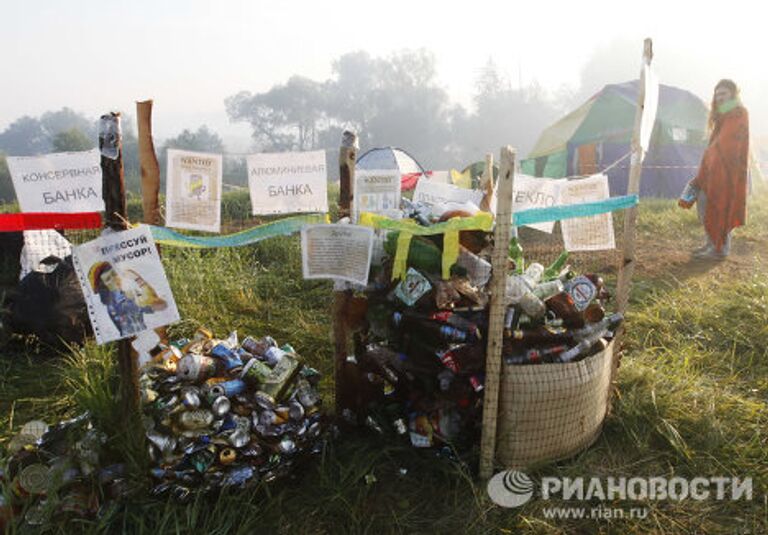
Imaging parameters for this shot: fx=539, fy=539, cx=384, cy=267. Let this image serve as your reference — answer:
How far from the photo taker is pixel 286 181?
10.5ft

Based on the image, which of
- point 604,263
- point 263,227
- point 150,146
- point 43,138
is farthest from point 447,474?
point 43,138

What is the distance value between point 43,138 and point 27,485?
3631 inches

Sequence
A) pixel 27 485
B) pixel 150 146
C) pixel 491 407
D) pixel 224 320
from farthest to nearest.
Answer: pixel 224 320
pixel 150 146
pixel 491 407
pixel 27 485

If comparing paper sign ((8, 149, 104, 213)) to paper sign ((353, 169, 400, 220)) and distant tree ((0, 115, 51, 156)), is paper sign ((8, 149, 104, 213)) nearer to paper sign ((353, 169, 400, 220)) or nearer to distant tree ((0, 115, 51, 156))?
paper sign ((353, 169, 400, 220))

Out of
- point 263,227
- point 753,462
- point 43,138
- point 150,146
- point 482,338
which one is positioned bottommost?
point 753,462

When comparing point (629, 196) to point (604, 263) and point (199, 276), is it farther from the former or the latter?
point (604, 263)

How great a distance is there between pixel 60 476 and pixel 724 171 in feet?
23.5

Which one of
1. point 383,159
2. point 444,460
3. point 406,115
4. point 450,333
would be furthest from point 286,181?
point 406,115

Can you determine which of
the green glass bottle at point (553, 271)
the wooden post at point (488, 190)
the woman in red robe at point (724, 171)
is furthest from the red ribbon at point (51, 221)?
the woman in red robe at point (724, 171)

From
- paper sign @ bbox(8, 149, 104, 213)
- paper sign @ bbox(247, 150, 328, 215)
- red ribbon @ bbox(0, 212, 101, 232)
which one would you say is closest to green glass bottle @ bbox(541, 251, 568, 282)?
paper sign @ bbox(247, 150, 328, 215)

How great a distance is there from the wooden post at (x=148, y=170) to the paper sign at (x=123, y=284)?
0.78 m

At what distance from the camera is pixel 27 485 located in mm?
2297

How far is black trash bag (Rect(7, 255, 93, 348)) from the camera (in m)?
3.82

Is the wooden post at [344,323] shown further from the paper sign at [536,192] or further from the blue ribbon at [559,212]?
the paper sign at [536,192]
